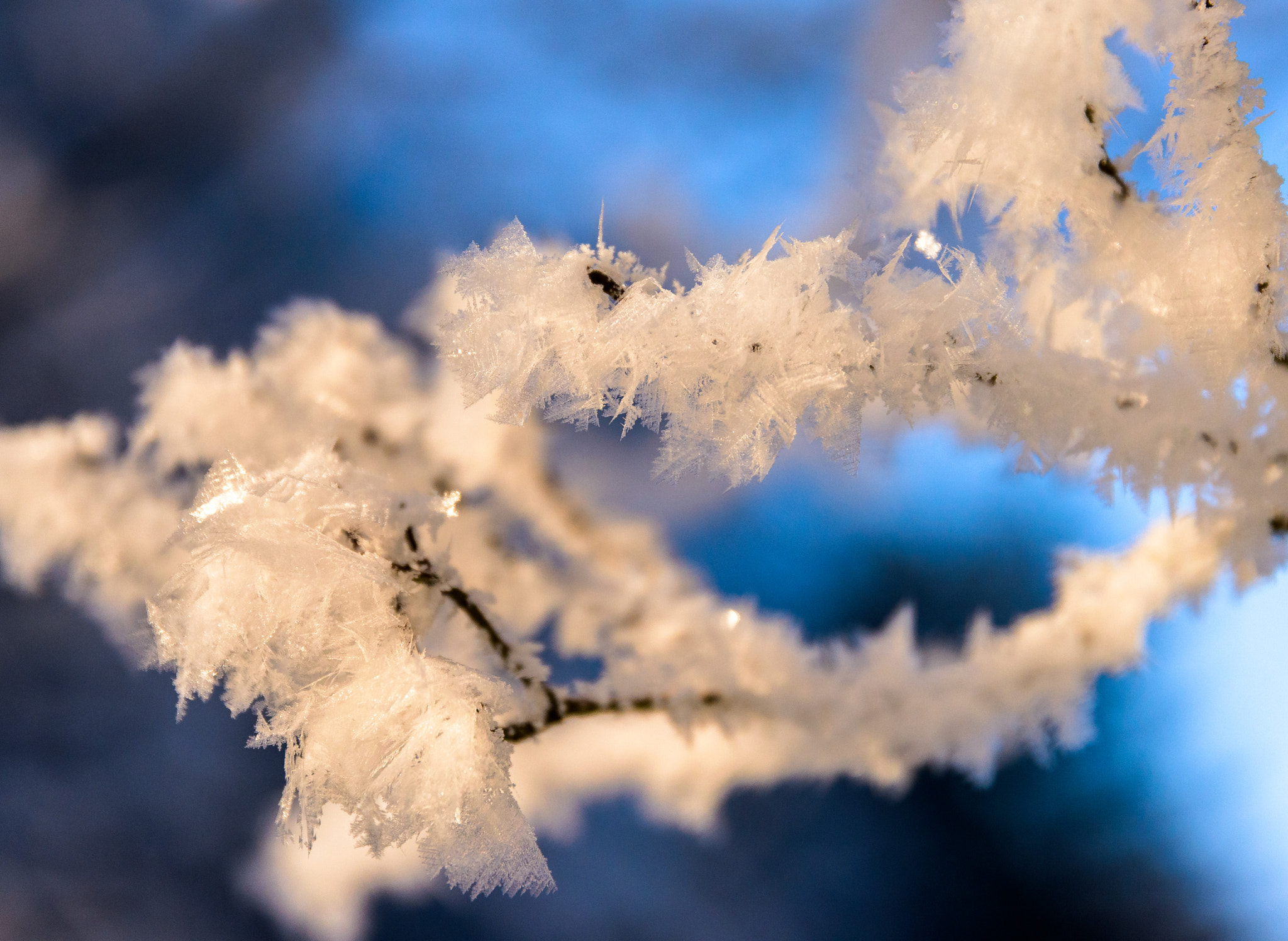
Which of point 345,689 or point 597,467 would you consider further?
point 597,467

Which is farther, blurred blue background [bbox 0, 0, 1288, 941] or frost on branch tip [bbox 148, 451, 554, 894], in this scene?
blurred blue background [bbox 0, 0, 1288, 941]

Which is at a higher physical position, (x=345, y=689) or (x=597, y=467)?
(x=597, y=467)

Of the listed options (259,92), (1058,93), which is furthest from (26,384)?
(1058,93)

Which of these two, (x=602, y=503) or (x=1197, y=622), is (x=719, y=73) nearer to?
(x=602, y=503)

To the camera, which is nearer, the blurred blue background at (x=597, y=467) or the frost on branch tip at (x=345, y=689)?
the frost on branch tip at (x=345, y=689)

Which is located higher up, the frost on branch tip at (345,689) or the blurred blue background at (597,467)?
the blurred blue background at (597,467)

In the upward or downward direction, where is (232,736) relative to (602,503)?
downward

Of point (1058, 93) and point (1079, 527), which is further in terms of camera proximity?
point (1079, 527)

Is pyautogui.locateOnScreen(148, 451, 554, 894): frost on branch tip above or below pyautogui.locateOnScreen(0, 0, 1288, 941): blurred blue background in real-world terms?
below
